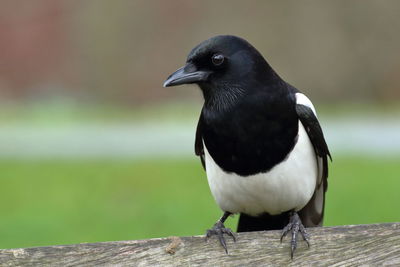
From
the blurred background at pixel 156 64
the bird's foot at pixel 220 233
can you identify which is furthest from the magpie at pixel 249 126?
the blurred background at pixel 156 64

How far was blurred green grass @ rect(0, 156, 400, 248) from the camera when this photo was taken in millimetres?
6383

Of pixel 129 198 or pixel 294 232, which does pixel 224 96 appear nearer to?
pixel 294 232

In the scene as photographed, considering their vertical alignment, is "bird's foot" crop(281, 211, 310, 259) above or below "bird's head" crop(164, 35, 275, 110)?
below

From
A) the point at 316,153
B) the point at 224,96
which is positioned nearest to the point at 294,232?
the point at 224,96

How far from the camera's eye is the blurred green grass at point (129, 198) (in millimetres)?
6383

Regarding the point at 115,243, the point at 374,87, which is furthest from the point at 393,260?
the point at 374,87

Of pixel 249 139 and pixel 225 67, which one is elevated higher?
pixel 225 67

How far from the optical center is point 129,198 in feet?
24.5

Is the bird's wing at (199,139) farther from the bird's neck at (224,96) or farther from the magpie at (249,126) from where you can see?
the bird's neck at (224,96)

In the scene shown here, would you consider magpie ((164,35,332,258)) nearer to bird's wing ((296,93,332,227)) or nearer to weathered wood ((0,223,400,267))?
bird's wing ((296,93,332,227))

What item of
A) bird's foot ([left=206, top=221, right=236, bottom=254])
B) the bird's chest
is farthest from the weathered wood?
the bird's chest

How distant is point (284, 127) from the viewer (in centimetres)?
419

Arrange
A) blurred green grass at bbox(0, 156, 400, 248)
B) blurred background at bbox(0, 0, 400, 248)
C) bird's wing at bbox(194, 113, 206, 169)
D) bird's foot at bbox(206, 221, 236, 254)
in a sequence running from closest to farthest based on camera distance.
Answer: bird's foot at bbox(206, 221, 236, 254) → bird's wing at bbox(194, 113, 206, 169) → blurred green grass at bbox(0, 156, 400, 248) → blurred background at bbox(0, 0, 400, 248)

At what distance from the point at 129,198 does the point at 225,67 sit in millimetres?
3454
